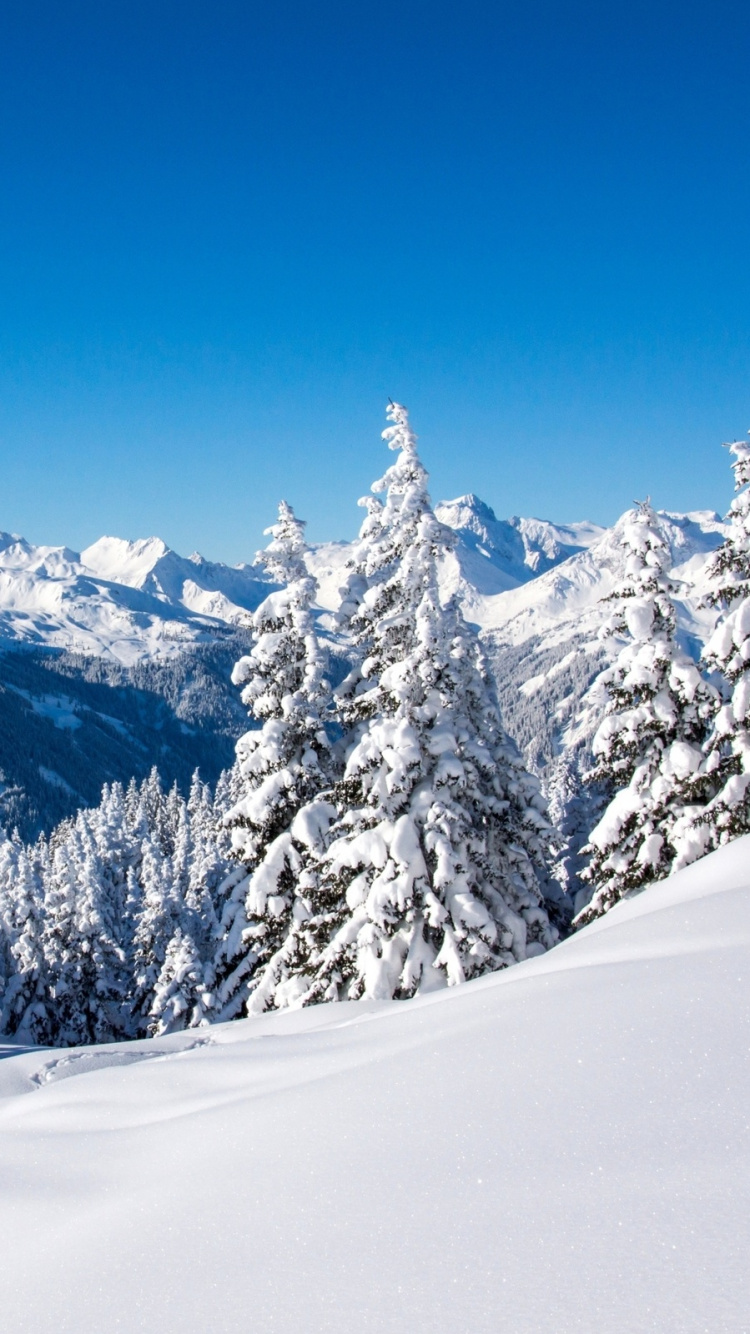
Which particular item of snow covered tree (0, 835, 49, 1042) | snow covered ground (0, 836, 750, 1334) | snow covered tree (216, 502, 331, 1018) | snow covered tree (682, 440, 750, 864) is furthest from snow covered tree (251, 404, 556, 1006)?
snow covered tree (0, 835, 49, 1042)

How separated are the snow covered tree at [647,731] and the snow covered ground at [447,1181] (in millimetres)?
9928

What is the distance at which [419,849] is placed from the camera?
1556 cm

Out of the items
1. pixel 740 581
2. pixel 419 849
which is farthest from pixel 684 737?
pixel 419 849

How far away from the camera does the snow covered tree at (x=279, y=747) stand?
18.6 meters

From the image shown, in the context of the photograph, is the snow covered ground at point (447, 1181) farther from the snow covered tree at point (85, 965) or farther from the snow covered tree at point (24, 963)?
the snow covered tree at point (24, 963)

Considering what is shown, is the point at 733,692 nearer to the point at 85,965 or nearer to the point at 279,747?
the point at 279,747

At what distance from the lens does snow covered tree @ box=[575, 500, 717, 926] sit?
16.7 metres

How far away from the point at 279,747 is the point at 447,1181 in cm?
1489

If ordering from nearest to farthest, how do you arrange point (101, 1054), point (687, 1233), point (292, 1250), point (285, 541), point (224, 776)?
point (687, 1233)
point (292, 1250)
point (101, 1054)
point (285, 541)
point (224, 776)

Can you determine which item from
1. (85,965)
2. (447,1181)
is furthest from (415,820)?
(85,965)

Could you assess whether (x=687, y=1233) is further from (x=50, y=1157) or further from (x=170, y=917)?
(x=170, y=917)

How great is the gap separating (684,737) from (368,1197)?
1470 cm

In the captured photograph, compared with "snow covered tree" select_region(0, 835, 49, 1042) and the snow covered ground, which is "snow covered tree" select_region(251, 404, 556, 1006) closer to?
the snow covered ground

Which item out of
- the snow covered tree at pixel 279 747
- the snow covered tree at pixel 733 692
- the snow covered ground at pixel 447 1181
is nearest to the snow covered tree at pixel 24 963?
the snow covered tree at pixel 279 747
